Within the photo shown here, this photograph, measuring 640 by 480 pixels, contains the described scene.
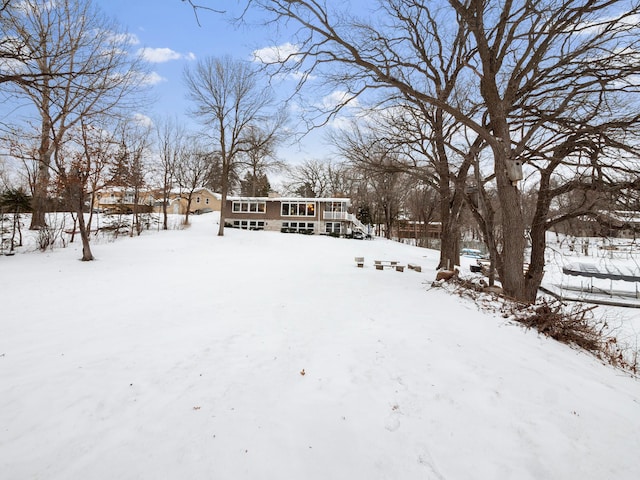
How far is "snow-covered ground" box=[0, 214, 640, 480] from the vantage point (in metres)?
1.98

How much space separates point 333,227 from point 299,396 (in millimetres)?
28923

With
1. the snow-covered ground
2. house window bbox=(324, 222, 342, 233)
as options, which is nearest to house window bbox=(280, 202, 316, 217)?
house window bbox=(324, 222, 342, 233)

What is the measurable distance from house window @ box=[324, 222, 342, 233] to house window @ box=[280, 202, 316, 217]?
6.79ft

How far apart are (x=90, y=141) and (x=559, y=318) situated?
1489 centimetres

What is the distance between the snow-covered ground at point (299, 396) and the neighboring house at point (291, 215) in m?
25.7

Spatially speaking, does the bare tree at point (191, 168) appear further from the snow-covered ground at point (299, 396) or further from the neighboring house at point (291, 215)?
the snow-covered ground at point (299, 396)

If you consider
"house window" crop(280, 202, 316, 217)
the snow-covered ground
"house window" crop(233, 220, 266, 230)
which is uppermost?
"house window" crop(280, 202, 316, 217)

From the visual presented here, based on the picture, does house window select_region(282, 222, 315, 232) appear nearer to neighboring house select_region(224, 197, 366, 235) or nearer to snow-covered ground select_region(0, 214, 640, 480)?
neighboring house select_region(224, 197, 366, 235)

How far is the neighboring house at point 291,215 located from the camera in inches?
1218

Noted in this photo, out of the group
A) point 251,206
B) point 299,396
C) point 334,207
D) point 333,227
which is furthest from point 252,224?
point 299,396

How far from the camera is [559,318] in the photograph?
4.89 m

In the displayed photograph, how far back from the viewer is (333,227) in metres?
31.4

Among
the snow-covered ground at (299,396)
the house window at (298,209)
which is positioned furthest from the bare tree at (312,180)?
the snow-covered ground at (299,396)

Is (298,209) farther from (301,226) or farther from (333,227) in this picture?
(333,227)
